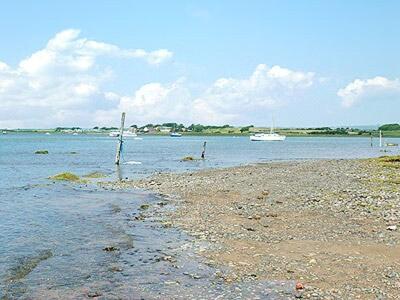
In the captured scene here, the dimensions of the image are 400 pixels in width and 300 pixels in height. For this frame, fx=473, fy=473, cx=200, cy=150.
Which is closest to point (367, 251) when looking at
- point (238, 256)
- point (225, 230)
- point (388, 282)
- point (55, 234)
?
point (388, 282)

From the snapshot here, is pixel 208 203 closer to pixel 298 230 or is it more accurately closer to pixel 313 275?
pixel 298 230

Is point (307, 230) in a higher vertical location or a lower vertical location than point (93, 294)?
higher

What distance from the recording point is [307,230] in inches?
821

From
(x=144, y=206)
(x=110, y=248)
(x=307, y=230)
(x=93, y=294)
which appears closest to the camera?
(x=93, y=294)

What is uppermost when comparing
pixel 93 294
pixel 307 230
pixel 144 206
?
pixel 307 230

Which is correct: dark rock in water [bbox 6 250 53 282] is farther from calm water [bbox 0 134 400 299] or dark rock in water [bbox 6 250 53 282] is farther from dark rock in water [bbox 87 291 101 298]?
dark rock in water [bbox 87 291 101 298]

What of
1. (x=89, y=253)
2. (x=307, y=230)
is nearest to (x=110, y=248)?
(x=89, y=253)

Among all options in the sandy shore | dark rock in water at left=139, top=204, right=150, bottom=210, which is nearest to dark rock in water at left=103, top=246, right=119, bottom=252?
the sandy shore

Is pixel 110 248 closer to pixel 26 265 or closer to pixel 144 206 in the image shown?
pixel 26 265

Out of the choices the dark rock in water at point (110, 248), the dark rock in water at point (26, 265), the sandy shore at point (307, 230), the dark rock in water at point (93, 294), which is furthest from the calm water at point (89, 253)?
the sandy shore at point (307, 230)

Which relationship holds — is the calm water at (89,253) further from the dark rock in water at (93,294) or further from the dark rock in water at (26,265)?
the dark rock in water at (93,294)

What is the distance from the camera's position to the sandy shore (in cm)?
1438

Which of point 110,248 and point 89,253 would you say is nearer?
point 89,253

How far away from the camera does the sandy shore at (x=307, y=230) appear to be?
14.4 meters
